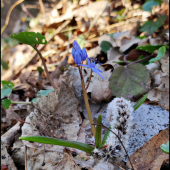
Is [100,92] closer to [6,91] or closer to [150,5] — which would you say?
[6,91]

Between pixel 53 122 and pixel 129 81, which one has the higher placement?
pixel 129 81

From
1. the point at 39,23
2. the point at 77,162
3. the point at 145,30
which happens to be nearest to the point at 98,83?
the point at 77,162

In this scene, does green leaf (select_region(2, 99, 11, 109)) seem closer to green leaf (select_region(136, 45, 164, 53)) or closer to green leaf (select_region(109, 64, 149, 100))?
green leaf (select_region(109, 64, 149, 100))

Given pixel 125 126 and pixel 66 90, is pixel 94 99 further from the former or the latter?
pixel 125 126

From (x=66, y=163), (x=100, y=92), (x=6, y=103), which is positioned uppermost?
(x=100, y=92)

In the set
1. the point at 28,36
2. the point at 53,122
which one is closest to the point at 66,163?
the point at 53,122

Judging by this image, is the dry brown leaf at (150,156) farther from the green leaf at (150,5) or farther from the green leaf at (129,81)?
the green leaf at (150,5)
